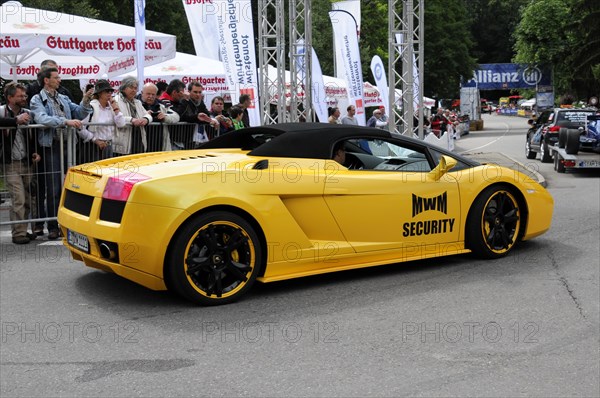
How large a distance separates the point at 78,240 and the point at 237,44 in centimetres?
1044

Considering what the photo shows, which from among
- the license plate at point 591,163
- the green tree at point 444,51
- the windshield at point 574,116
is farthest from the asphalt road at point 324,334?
the green tree at point 444,51

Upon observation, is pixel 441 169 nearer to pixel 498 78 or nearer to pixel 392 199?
pixel 392 199

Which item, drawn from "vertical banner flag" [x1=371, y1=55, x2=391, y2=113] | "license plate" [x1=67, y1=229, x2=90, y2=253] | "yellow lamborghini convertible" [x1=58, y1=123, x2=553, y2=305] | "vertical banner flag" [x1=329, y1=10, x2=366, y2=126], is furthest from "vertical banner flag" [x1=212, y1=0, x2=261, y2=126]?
"license plate" [x1=67, y1=229, x2=90, y2=253]

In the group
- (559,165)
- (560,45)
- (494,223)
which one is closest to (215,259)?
(494,223)

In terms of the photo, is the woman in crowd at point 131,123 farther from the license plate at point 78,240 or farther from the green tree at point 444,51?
the green tree at point 444,51

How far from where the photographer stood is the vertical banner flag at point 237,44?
16.1 m

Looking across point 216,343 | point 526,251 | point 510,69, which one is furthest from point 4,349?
point 510,69

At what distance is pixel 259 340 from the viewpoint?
5191 millimetres

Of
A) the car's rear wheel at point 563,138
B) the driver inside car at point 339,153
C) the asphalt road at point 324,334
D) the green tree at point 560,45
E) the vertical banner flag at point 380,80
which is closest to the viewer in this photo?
the asphalt road at point 324,334

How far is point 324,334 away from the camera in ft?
17.4

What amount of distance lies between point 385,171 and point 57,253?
3.55 m

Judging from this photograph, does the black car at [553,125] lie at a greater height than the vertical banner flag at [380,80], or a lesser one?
lesser

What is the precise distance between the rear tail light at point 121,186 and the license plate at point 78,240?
0.42 metres

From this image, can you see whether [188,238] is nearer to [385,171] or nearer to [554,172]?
[385,171]
